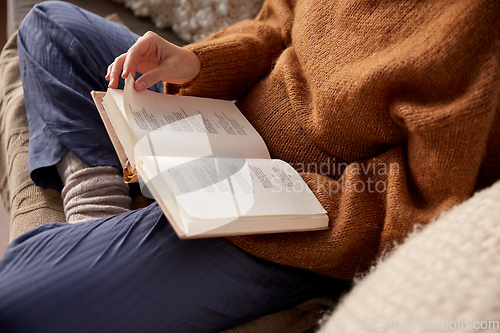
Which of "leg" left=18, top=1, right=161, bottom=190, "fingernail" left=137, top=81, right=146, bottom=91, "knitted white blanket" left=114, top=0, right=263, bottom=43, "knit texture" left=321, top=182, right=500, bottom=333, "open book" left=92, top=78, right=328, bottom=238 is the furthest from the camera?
"knitted white blanket" left=114, top=0, right=263, bottom=43

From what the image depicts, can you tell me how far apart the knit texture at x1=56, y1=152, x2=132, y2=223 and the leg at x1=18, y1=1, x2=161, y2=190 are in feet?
0.05

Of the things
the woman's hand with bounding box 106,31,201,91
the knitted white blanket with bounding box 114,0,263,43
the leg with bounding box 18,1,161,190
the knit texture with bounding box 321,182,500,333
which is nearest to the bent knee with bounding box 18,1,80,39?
the leg with bounding box 18,1,161,190

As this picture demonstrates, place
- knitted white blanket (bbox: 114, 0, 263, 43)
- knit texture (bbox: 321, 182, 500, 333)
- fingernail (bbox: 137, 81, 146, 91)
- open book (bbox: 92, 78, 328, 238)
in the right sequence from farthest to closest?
knitted white blanket (bbox: 114, 0, 263, 43), fingernail (bbox: 137, 81, 146, 91), open book (bbox: 92, 78, 328, 238), knit texture (bbox: 321, 182, 500, 333)

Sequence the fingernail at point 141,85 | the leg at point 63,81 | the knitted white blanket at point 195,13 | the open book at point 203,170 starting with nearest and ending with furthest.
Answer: the open book at point 203,170, the fingernail at point 141,85, the leg at point 63,81, the knitted white blanket at point 195,13

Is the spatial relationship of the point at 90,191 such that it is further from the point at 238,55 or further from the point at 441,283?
the point at 441,283

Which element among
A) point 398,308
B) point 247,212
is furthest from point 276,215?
point 398,308

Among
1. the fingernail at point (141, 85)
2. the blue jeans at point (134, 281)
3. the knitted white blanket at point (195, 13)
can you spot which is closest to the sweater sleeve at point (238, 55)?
the fingernail at point (141, 85)

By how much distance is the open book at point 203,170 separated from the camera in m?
0.35

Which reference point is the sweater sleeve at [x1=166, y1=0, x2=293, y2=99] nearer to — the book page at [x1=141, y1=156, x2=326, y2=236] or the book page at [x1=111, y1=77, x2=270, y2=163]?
the book page at [x1=111, y1=77, x2=270, y2=163]

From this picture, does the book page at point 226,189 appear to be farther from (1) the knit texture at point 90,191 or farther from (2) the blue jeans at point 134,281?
(1) the knit texture at point 90,191

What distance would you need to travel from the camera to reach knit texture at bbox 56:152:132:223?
537 mm

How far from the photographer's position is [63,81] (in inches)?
24.8

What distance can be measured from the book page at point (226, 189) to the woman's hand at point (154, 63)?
0.16 m

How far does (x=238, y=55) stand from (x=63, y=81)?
31 cm
